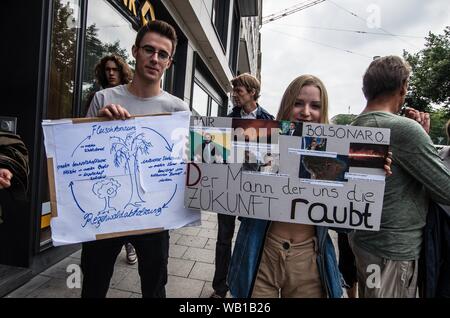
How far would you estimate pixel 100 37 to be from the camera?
392cm

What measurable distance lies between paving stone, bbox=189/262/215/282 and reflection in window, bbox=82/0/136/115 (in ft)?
7.23

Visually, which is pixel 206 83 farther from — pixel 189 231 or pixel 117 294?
pixel 117 294

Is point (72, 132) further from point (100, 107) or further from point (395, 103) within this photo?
point (395, 103)

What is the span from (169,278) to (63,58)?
8.19 feet

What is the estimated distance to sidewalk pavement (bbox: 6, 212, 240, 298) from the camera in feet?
8.68

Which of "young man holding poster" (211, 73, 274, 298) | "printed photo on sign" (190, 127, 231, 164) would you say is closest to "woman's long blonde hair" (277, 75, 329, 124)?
"printed photo on sign" (190, 127, 231, 164)

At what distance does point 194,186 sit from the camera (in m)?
1.68

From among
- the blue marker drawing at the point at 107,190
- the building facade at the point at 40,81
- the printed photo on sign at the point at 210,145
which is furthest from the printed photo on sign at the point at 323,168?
the building facade at the point at 40,81

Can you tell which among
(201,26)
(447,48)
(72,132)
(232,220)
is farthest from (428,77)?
(72,132)

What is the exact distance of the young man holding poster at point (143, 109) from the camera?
1.75 metres

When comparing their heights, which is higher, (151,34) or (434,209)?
(151,34)

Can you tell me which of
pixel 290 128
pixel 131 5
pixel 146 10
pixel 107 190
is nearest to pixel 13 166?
pixel 107 190

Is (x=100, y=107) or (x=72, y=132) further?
(x=100, y=107)
